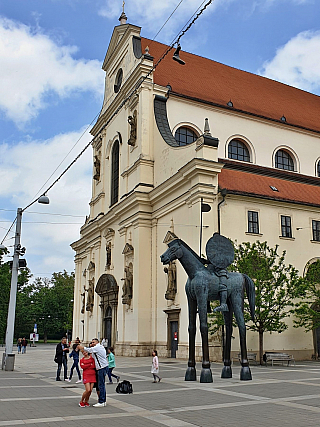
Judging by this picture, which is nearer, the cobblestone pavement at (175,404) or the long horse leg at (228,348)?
the cobblestone pavement at (175,404)

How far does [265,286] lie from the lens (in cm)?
2366

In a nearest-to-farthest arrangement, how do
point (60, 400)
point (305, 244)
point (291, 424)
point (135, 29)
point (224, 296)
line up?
point (291, 424) < point (60, 400) < point (224, 296) < point (305, 244) < point (135, 29)

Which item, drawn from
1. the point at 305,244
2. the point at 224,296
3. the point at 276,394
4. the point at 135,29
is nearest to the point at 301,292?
the point at 305,244

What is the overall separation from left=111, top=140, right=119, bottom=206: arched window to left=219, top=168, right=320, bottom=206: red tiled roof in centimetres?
1199

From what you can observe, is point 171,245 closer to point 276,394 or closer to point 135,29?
point 276,394

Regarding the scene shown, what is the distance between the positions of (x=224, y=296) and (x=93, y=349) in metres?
6.17

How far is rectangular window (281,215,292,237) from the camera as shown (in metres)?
28.6

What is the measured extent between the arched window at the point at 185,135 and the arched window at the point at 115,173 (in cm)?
736

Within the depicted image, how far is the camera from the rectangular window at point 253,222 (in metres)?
27.6

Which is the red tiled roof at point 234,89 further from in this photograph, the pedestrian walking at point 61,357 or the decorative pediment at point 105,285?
the pedestrian walking at point 61,357

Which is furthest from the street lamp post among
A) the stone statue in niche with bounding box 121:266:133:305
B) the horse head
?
the stone statue in niche with bounding box 121:266:133:305

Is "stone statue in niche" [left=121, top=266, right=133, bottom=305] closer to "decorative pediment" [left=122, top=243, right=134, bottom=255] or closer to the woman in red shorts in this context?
"decorative pediment" [left=122, top=243, right=134, bottom=255]

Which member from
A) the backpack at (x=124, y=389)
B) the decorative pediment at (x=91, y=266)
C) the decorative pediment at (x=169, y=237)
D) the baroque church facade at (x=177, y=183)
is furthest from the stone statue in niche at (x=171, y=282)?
the decorative pediment at (x=91, y=266)

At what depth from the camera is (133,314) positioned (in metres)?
31.3
